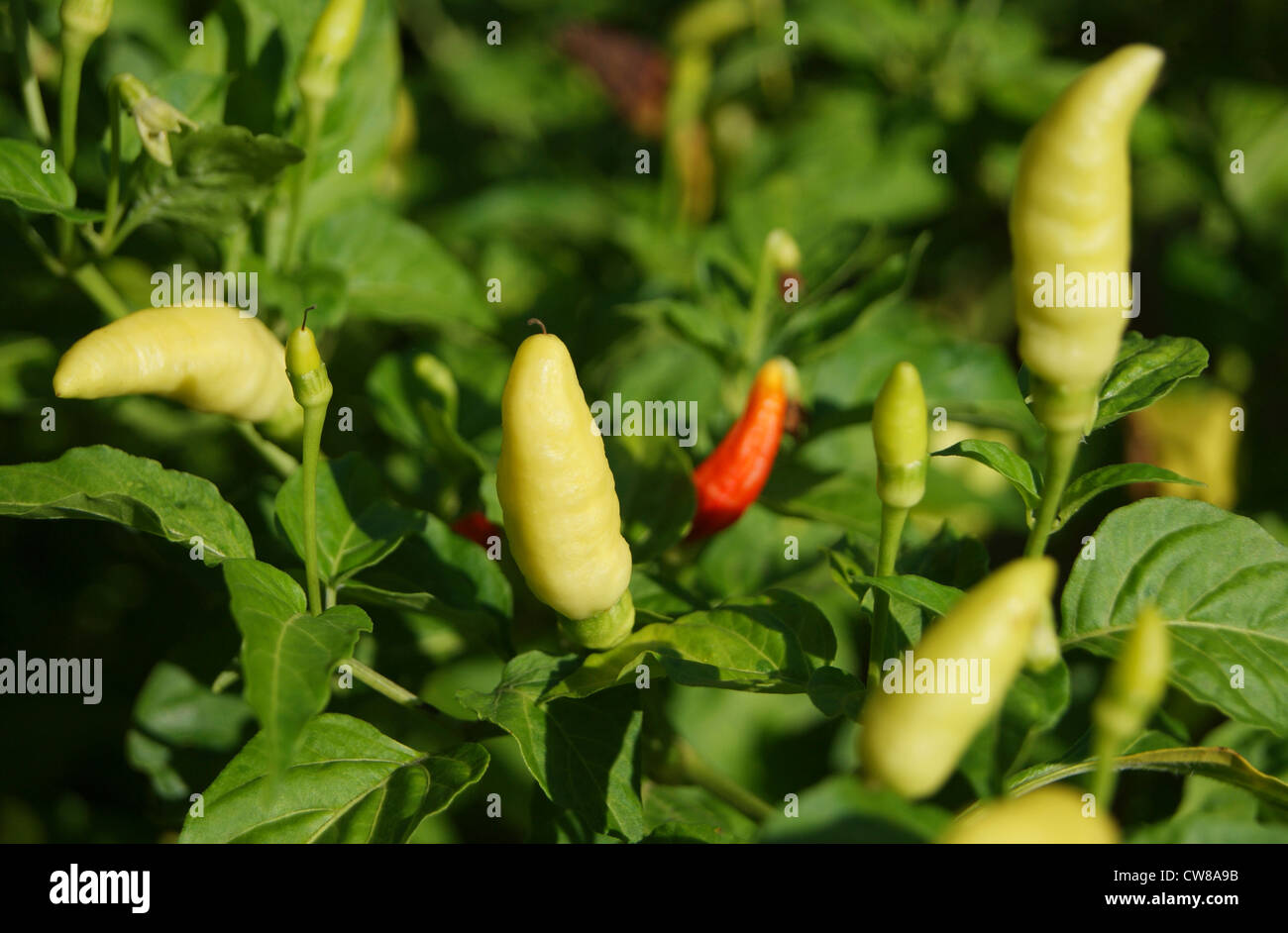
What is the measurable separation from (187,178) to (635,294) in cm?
69

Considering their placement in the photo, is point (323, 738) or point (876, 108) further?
point (876, 108)

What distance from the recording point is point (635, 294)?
5.82ft

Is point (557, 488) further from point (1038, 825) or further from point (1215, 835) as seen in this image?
point (1215, 835)

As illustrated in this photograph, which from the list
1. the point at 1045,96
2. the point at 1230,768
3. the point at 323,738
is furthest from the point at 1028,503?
the point at 1045,96

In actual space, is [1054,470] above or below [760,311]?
below

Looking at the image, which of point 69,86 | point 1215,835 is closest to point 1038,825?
point 1215,835

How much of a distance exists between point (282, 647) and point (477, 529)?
53 cm

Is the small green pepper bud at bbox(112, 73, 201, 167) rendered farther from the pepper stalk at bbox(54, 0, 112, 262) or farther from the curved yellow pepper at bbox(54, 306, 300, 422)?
the curved yellow pepper at bbox(54, 306, 300, 422)

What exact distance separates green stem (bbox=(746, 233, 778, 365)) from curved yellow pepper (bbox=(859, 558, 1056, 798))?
3.08 feet

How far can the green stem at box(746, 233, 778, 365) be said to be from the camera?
1675 mm

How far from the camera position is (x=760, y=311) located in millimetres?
1706

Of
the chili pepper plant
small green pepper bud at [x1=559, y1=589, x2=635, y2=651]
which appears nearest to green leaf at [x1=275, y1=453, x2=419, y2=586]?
the chili pepper plant
